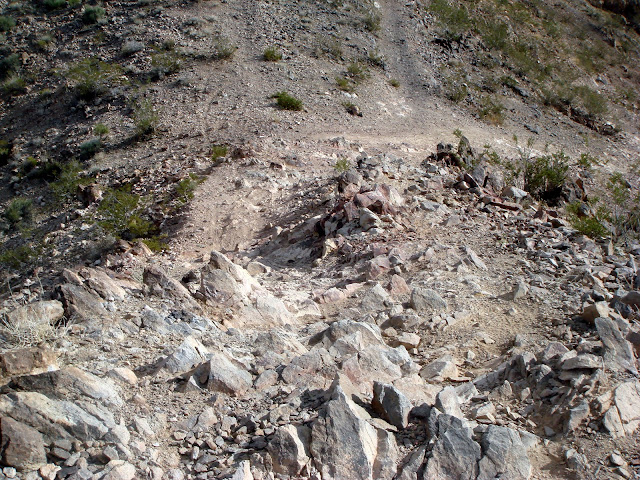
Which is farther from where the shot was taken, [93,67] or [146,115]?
[93,67]

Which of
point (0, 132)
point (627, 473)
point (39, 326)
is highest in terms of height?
point (627, 473)

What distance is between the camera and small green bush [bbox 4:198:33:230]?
1098cm

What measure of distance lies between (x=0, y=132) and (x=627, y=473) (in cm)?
1677

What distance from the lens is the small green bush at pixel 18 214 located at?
11.0 metres

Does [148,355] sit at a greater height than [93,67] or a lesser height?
greater

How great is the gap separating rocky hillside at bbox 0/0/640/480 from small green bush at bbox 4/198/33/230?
5 cm

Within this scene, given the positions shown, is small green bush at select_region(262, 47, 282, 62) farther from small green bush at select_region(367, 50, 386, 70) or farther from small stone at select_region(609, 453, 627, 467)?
small stone at select_region(609, 453, 627, 467)

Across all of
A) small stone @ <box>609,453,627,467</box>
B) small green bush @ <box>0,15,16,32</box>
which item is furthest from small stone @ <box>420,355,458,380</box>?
small green bush @ <box>0,15,16,32</box>

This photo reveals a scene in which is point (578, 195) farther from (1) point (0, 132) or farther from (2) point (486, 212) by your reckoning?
(1) point (0, 132)

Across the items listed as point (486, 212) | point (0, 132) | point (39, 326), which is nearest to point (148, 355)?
point (39, 326)

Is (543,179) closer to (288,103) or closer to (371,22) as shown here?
(288,103)

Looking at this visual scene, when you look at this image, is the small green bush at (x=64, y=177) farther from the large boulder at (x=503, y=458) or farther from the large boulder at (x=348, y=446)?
the large boulder at (x=503, y=458)

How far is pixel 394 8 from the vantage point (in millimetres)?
21109

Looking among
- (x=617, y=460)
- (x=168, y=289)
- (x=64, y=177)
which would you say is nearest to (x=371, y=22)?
(x=64, y=177)
